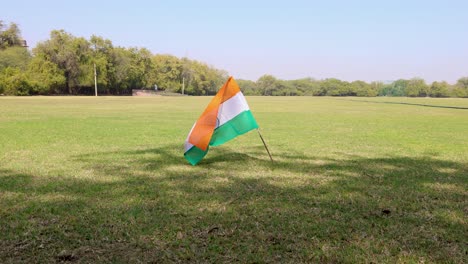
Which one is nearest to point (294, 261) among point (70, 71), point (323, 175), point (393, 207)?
point (393, 207)

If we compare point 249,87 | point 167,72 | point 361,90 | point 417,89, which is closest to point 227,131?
point 167,72

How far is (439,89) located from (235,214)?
166m

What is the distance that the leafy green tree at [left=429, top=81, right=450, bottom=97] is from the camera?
A: 148 m

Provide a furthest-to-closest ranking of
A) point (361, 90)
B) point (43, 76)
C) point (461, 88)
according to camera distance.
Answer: point (361, 90)
point (461, 88)
point (43, 76)

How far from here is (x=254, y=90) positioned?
172 metres

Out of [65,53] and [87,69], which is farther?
[87,69]

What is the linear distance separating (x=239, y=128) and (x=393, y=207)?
3.99 m

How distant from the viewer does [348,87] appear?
163 meters

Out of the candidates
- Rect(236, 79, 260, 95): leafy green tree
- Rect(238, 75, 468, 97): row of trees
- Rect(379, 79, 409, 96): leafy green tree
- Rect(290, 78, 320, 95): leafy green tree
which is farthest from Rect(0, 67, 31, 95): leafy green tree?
Rect(379, 79, 409, 96): leafy green tree

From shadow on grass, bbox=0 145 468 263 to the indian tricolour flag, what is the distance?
45 centimetres

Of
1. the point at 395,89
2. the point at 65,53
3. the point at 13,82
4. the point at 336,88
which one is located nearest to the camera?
the point at 13,82

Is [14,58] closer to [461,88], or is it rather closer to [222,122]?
[222,122]

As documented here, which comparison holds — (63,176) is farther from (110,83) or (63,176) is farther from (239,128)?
(110,83)

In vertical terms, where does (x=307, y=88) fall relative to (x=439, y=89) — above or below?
below
